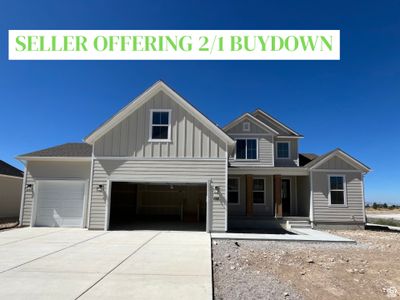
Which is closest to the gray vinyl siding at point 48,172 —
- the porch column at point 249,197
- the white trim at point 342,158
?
the porch column at point 249,197

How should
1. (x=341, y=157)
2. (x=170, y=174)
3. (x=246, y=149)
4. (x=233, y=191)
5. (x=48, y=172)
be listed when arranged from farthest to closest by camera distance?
(x=246, y=149) < (x=233, y=191) < (x=341, y=157) < (x=48, y=172) < (x=170, y=174)

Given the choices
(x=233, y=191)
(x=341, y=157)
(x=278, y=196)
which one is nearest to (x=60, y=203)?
(x=233, y=191)

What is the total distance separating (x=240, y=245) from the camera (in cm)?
960

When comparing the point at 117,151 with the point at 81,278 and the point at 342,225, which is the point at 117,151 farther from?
the point at 342,225

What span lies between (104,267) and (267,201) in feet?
41.3

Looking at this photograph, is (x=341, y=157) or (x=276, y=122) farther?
(x=276, y=122)

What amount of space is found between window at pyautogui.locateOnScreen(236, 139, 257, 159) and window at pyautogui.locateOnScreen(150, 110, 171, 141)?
685 centimetres

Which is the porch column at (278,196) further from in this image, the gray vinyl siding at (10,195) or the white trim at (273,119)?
the gray vinyl siding at (10,195)

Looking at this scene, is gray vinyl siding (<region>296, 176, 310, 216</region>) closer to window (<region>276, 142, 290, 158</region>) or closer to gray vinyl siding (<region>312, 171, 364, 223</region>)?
gray vinyl siding (<region>312, 171, 364, 223</region>)

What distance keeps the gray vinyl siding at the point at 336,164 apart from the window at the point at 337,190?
0.51 m

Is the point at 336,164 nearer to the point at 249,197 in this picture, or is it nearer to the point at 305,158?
the point at 305,158

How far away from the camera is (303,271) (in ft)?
21.7

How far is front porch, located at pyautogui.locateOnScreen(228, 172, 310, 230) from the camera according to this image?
15469 millimetres

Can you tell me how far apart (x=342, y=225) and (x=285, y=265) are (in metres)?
9.69
